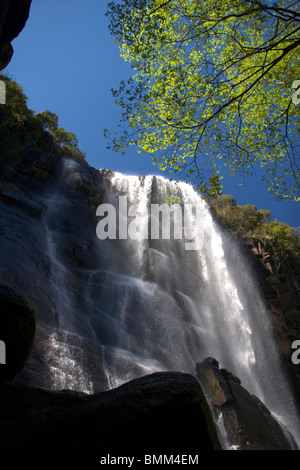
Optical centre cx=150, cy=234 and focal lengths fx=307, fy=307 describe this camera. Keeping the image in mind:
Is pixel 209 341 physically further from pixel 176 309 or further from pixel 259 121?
pixel 259 121

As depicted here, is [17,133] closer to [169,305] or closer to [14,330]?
[169,305]

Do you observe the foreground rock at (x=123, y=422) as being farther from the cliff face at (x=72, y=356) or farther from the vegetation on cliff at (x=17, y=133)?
the vegetation on cliff at (x=17, y=133)

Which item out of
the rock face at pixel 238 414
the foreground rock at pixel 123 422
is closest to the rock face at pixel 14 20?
the foreground rock at pixel 123 422

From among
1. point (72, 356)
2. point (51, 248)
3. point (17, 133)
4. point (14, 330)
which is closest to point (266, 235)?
point (51, 248)

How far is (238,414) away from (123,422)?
9.83m

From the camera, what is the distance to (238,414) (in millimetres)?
10328

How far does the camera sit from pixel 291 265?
30312 mm

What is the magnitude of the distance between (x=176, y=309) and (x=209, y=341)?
8.14ft

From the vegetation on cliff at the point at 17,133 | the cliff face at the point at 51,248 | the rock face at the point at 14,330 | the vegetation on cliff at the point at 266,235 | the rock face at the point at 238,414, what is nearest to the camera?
the rock face at the point at 14,330

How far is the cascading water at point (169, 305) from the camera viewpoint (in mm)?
12289

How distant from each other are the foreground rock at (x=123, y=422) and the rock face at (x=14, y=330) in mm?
945

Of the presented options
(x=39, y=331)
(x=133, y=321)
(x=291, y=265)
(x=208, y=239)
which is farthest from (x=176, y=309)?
(x=291, y=265)

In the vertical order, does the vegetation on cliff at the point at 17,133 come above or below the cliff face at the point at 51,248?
above

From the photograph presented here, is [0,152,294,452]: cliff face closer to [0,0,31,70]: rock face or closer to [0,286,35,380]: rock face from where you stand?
[0,286,35,380]: rock face
